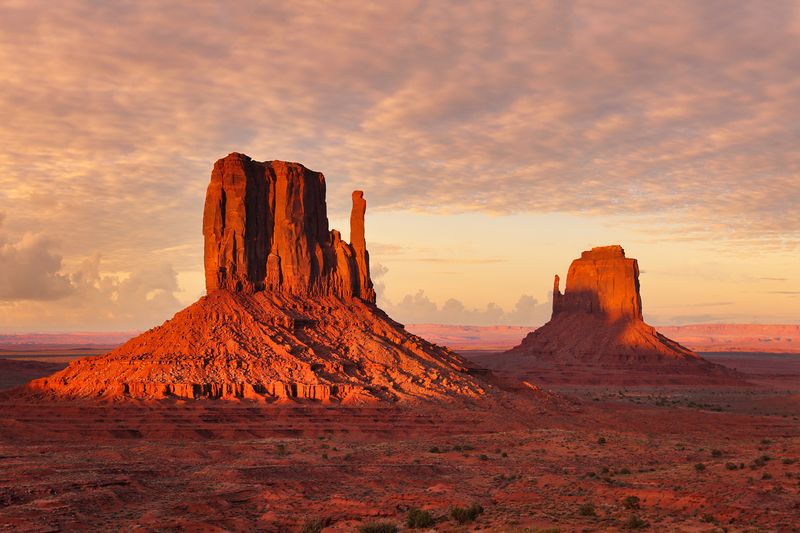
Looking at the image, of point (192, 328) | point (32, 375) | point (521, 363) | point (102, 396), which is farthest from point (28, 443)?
point (521, 363)

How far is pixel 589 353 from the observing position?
132250mm

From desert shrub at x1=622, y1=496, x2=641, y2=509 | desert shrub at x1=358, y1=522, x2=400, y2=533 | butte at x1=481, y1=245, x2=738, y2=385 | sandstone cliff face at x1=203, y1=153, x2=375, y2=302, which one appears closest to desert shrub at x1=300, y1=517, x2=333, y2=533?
desert shrub at x1=358, y1=522, x2=400, y2=533

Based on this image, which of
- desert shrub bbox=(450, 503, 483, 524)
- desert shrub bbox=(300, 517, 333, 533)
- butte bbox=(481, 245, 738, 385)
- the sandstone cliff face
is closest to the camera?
desert shrub bbox=(450, 503, 483, 524)

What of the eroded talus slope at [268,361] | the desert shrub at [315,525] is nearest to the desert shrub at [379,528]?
the desert shrub at [315,525]

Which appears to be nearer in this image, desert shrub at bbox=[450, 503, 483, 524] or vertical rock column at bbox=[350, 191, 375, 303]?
desert shrub at bbox=[450, 503, 483, 524]

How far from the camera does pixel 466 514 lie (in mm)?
27125

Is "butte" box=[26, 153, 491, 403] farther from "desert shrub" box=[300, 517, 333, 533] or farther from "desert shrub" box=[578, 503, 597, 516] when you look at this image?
"desert shrub" box=[578, 503, 597, 516]

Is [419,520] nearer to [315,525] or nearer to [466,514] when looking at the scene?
[466,514]

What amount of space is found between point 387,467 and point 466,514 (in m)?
14.5

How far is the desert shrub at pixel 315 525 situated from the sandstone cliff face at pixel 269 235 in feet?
140

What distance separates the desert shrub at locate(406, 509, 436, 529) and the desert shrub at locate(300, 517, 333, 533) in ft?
9.83

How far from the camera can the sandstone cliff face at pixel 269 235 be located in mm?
70375

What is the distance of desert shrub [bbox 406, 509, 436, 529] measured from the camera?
26.8 m

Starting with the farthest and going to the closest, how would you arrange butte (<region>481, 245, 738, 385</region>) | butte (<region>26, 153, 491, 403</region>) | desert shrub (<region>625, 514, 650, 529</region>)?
butte (<region>481, 245, 738, 385</region>) < butte (<region>26, 153, 491, 403</region>) < desert shrub (<region>625, 514, 650, 529</region>)
